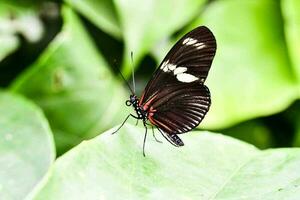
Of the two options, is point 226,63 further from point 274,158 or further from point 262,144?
point 274,158

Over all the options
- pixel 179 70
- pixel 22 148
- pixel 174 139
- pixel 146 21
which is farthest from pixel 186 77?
pixel 22 148

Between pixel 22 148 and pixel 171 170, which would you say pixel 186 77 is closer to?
pixel 171 170

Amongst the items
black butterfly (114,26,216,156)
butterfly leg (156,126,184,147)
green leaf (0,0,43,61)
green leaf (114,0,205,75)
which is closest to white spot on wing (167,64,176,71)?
black butterfly (114,26,216,156)

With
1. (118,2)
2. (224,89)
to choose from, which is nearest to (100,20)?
(118,2)

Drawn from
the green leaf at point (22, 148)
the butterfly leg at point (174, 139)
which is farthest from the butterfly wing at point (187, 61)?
the green leaf at point (22, 148)

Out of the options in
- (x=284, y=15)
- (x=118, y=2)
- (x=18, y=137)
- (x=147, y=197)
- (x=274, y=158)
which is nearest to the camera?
(x=147, y=197)

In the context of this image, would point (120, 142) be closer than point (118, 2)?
Yes

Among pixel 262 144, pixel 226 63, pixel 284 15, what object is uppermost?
pixel 284 15
